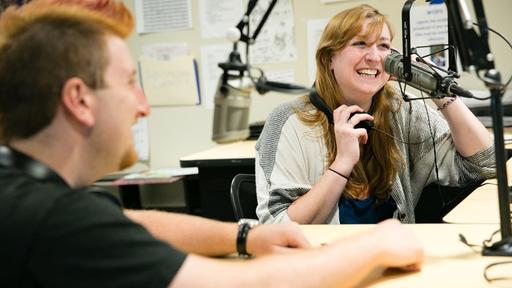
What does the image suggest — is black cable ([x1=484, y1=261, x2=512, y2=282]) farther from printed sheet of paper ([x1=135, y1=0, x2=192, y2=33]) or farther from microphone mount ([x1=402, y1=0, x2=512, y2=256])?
printed sheet of paper ([x1=135, y1=0, x2=192, y2=33])

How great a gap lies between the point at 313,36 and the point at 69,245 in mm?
2379

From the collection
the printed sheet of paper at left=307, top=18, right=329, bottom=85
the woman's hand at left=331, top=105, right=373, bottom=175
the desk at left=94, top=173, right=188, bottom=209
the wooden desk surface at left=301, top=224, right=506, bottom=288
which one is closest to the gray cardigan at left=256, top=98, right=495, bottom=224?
the woman's hand at left=331, top=105, right=373, bottom=175

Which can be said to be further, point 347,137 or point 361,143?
point 361,143

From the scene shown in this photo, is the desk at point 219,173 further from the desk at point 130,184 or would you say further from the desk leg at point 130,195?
the desk leg at point 130,195

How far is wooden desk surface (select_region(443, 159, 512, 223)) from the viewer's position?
4.46 feet

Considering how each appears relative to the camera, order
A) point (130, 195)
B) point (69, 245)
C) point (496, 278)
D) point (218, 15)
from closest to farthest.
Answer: point (69, 245)
point (496, 278)
point (218, 15)
point (130, 195)

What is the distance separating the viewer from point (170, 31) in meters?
3.18

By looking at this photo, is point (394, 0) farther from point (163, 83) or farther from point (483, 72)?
point (483, 72)

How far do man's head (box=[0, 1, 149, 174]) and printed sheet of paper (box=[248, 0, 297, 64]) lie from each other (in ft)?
6.94

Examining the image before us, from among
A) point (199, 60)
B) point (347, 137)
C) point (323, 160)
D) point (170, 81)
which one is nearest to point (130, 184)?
point (170, 81)

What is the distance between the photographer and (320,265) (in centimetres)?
87

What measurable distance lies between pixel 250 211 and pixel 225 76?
137cm

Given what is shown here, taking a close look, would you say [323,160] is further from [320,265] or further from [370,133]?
[320,265]

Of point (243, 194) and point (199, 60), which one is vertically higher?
point (199, 60)
